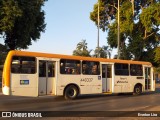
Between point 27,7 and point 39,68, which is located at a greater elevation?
point 27,7

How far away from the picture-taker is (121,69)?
24.3m

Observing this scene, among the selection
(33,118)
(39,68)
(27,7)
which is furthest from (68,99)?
(27,7)

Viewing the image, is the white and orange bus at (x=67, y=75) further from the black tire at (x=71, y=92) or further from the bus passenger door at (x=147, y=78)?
the bus passenger door at (x=147, y=78)

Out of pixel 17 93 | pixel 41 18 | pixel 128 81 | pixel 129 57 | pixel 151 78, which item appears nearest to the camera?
pixel 17 93

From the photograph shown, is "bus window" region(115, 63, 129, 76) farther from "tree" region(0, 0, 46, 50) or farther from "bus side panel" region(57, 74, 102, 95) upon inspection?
"tree" region(0, 0, 46, 50)

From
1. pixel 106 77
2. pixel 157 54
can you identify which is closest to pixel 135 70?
pixel 106 77

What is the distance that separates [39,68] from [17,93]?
76.9 inches

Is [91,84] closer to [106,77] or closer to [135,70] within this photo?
[106,77]

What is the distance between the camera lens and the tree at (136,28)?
4478 cm

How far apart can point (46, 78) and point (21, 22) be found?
15.4 m

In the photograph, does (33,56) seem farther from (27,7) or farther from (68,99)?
(27,7)

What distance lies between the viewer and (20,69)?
18.3 metres

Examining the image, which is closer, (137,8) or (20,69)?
(20,69)

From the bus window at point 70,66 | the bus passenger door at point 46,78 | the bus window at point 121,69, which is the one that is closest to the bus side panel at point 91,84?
the bus window at point 70,66
